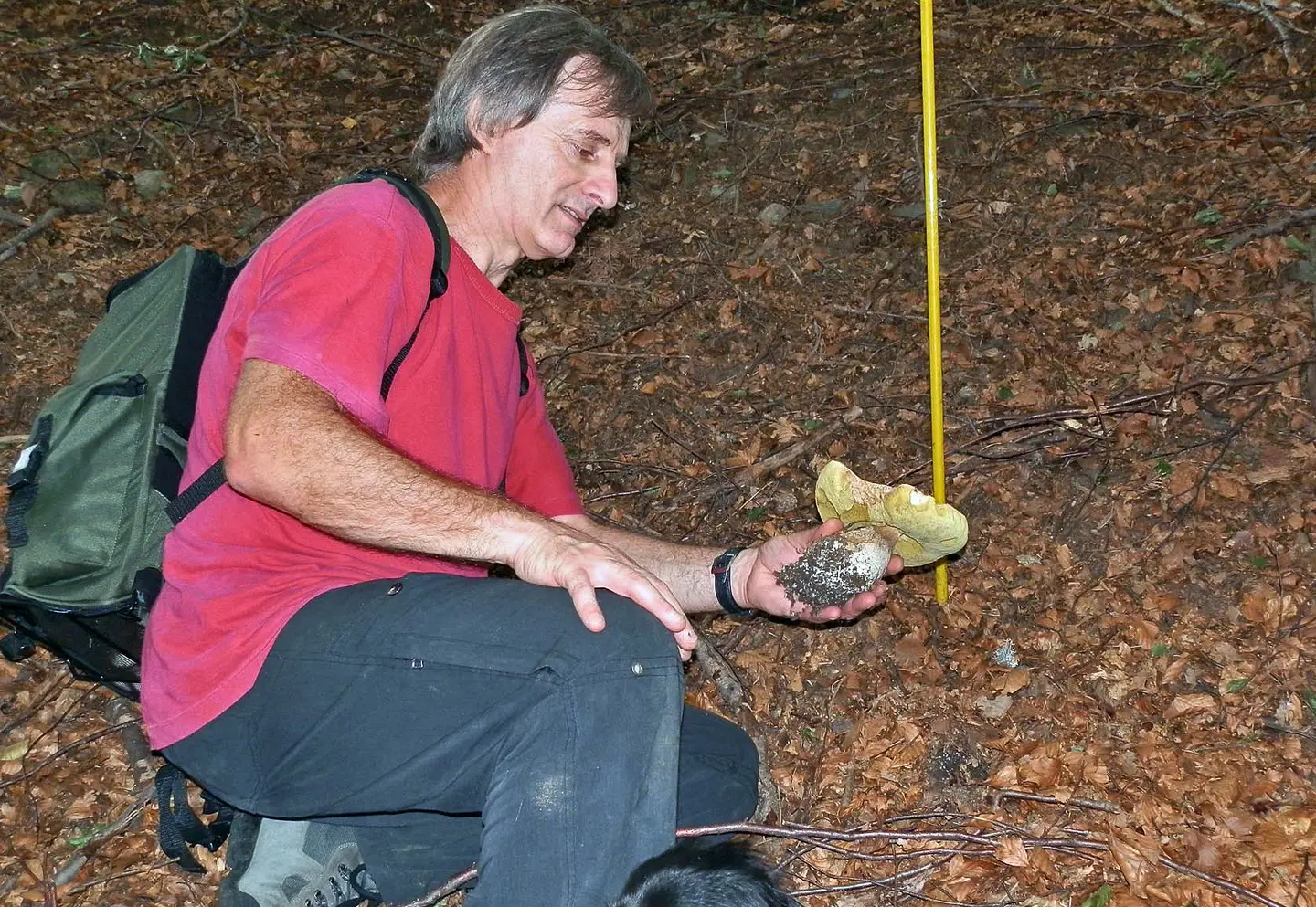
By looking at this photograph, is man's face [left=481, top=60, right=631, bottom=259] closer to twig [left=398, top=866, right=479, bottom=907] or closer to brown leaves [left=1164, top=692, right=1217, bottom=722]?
twig [left=398, top=866, right=479, bottom=907]

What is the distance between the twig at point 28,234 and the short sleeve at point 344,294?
510cm

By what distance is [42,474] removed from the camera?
9.59 feet

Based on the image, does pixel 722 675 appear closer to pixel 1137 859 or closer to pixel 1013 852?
pixel 1013 852

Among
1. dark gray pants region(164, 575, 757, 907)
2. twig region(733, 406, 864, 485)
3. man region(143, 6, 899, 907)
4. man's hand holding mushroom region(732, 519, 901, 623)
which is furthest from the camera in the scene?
twig region(733, 406, 864, 485)

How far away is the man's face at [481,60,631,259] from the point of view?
122 inches

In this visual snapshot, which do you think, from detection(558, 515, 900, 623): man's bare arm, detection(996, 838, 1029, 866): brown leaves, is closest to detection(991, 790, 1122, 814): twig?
detection(996, 838, 1029, 866): brown leaves

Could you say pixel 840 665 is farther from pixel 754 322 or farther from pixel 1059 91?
pixel 1059 91

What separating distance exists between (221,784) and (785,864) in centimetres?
168

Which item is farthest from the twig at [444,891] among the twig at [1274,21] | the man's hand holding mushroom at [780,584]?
the twig at [1274,21]

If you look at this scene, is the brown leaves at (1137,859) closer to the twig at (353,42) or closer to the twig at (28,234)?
the twig at (28,234)

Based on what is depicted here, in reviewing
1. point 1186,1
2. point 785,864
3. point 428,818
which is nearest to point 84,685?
point 428,818

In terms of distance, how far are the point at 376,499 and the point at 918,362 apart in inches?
136

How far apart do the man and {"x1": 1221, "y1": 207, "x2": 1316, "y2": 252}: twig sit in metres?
3.58

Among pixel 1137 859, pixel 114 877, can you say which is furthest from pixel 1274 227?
pixel 114 877
